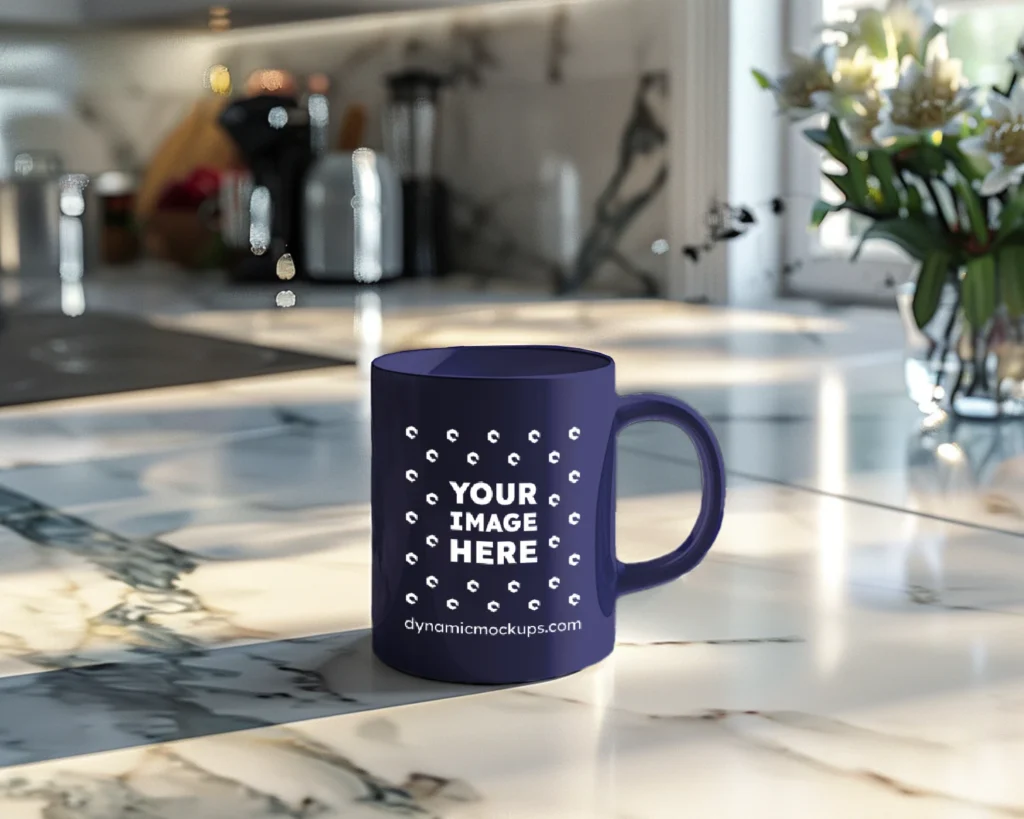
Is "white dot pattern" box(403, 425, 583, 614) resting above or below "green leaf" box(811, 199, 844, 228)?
below

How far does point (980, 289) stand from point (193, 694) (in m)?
0.65

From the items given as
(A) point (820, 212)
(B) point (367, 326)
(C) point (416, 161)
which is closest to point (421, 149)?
(C) point (416, 161)

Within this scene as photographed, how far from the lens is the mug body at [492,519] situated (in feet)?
1.65

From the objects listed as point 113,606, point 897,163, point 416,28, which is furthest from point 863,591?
point 416,28

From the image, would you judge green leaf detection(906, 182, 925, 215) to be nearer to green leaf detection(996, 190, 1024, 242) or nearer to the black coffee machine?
green leaf detection(996, 190, 1024, 242)

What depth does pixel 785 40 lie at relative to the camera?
6.08ft

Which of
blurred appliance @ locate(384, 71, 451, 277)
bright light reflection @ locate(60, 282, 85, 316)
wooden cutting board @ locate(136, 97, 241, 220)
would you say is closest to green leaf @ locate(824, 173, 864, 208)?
bright light reflection @ locate(60, 282, 85, 316)

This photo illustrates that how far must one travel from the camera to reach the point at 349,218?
6.88ft

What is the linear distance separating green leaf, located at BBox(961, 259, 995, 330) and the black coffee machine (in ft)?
4.32

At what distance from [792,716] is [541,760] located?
92 millimetres

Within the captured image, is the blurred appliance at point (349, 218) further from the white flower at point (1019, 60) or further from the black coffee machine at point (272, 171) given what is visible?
the white flower at point (1019, 60)

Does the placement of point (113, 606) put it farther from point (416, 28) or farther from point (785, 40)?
point (416, 28)

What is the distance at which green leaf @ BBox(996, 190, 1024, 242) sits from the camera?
960 millimetres

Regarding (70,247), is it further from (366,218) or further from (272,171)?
(366,218)
